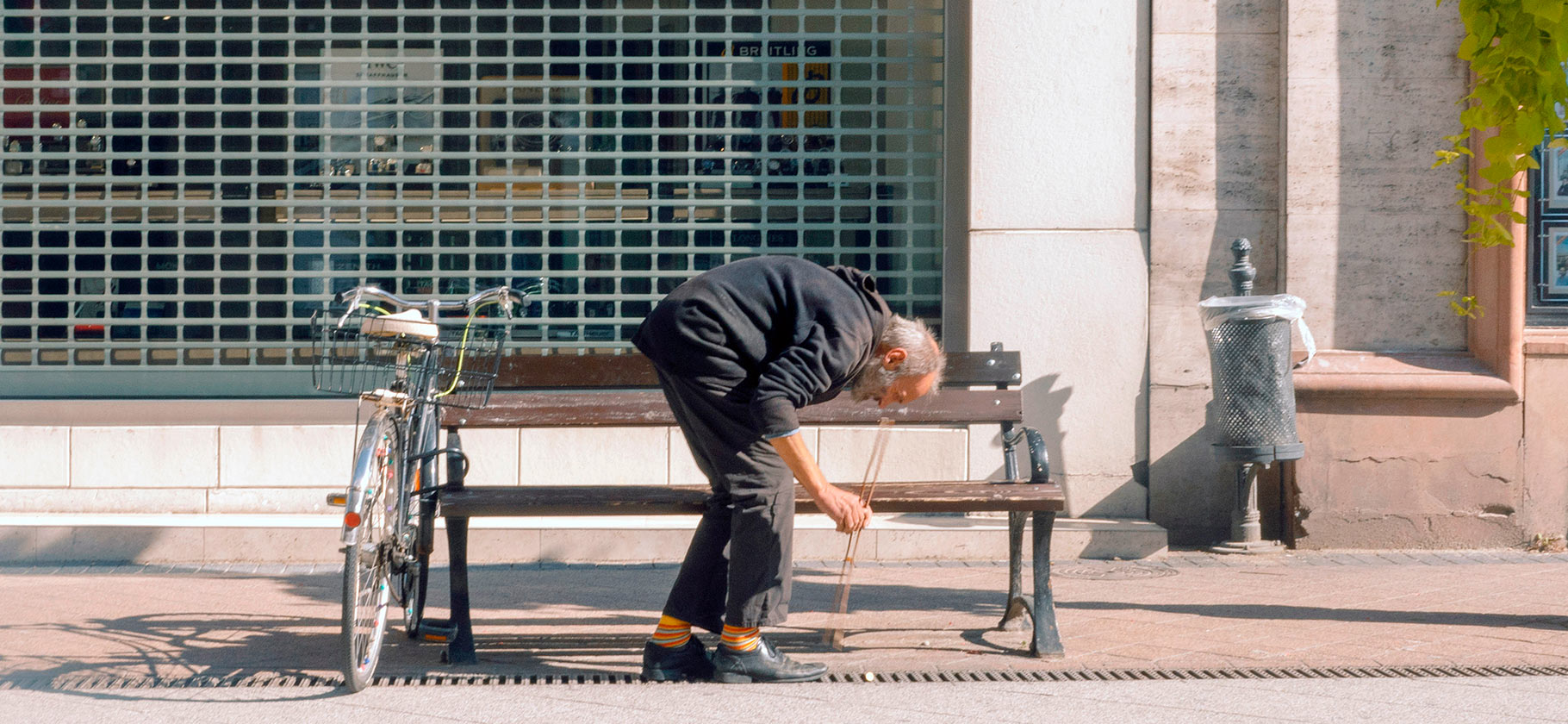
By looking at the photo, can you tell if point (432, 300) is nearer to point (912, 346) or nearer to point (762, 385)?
point (762, 385)

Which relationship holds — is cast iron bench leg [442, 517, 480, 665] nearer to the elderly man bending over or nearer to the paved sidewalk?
the paved sidewalk

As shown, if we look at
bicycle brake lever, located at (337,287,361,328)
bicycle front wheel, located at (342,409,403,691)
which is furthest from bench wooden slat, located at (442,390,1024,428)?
bicycle brake lever, located at (337,287,361,328)

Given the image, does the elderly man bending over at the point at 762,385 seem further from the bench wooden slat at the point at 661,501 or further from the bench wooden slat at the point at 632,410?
the bench wooden slat at the point at 632,410

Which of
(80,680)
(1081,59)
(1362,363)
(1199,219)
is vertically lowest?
(80,680)

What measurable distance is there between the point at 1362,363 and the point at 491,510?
15.9 feet

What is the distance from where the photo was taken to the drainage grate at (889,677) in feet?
14.2

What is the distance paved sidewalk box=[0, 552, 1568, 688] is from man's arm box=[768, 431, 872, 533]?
710 millimetres

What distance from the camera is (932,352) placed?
13.8ft

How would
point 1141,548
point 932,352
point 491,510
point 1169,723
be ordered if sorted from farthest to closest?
point 1141,548
point 491,510
point 932,352
point 1169,723

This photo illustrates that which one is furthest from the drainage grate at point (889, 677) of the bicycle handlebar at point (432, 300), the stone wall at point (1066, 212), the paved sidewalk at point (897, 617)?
the stone wall at point (1066, 212)

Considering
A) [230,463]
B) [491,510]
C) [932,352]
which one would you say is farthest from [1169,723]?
[230,463]

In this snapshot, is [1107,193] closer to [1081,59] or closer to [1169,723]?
[1081,59]

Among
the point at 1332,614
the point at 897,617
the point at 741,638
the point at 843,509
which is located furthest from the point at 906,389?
the point at 1332,614

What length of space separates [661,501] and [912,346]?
1017 millimetres
